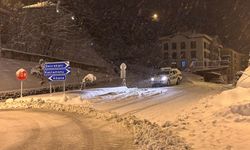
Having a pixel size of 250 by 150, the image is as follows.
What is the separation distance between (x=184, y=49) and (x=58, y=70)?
6320cm

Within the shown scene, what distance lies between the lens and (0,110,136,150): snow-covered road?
11.1 metres

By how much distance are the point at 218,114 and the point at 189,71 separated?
55270mm

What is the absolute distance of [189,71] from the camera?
227ft

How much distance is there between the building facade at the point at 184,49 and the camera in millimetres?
83381

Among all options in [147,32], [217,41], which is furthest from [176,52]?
[217,41]

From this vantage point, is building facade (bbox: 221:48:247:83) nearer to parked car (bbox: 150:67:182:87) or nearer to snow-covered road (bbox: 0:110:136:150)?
parked car (bbox: 150:67:182:87)

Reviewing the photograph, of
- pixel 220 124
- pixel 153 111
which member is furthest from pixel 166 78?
pixel 220 124

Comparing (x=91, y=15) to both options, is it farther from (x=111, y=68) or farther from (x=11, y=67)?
(x=11, y=67)

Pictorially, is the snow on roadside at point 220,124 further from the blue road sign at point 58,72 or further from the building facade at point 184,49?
the building facade at point 184,49

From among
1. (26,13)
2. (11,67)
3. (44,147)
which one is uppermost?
(26,13)

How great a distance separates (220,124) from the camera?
1313cm

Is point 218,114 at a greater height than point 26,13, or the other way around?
point 26,13

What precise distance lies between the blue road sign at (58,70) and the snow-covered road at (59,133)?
6723mm

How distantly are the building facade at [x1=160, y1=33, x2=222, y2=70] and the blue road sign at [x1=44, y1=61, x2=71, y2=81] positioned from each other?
58.4 metres
